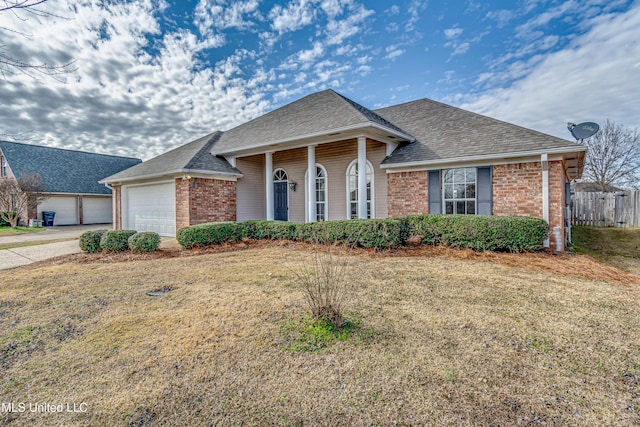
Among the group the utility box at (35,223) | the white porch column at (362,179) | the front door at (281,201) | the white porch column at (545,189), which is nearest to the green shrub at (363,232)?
the white porch column at (362,179)

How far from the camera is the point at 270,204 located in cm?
1230

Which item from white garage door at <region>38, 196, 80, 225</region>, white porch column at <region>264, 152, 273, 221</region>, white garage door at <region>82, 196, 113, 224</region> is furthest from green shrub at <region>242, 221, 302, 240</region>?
white garage door at <region>82, 196, 113, 224</region>

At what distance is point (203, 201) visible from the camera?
1169 centimetres

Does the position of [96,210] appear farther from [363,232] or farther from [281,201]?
[363,232]

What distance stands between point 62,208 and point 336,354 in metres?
28.5

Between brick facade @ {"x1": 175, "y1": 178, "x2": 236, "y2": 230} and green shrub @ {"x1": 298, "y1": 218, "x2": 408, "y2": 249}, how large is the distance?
4958 mm

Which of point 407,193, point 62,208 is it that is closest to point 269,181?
point 407,193

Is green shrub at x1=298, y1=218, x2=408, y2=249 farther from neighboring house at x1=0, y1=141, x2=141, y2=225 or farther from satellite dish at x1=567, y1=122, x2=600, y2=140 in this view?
neighboring house at x1=0, y1=141, x2=141, y2=225

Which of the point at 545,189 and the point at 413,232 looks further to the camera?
the point at 413,232

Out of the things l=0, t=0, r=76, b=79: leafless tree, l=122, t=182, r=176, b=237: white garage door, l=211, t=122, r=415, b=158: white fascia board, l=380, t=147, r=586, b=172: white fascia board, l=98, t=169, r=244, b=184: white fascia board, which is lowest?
l=122, t=182, r=176, b=237: white garage door

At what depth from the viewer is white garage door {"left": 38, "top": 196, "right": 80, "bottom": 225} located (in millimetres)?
21944

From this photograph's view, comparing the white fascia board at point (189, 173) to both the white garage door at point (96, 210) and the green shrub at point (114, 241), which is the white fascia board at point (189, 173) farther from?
the white garage door at point (96, 210)

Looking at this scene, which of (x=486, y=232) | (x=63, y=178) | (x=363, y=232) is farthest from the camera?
(x=63, y=178)

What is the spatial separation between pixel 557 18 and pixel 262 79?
37.7 feet
